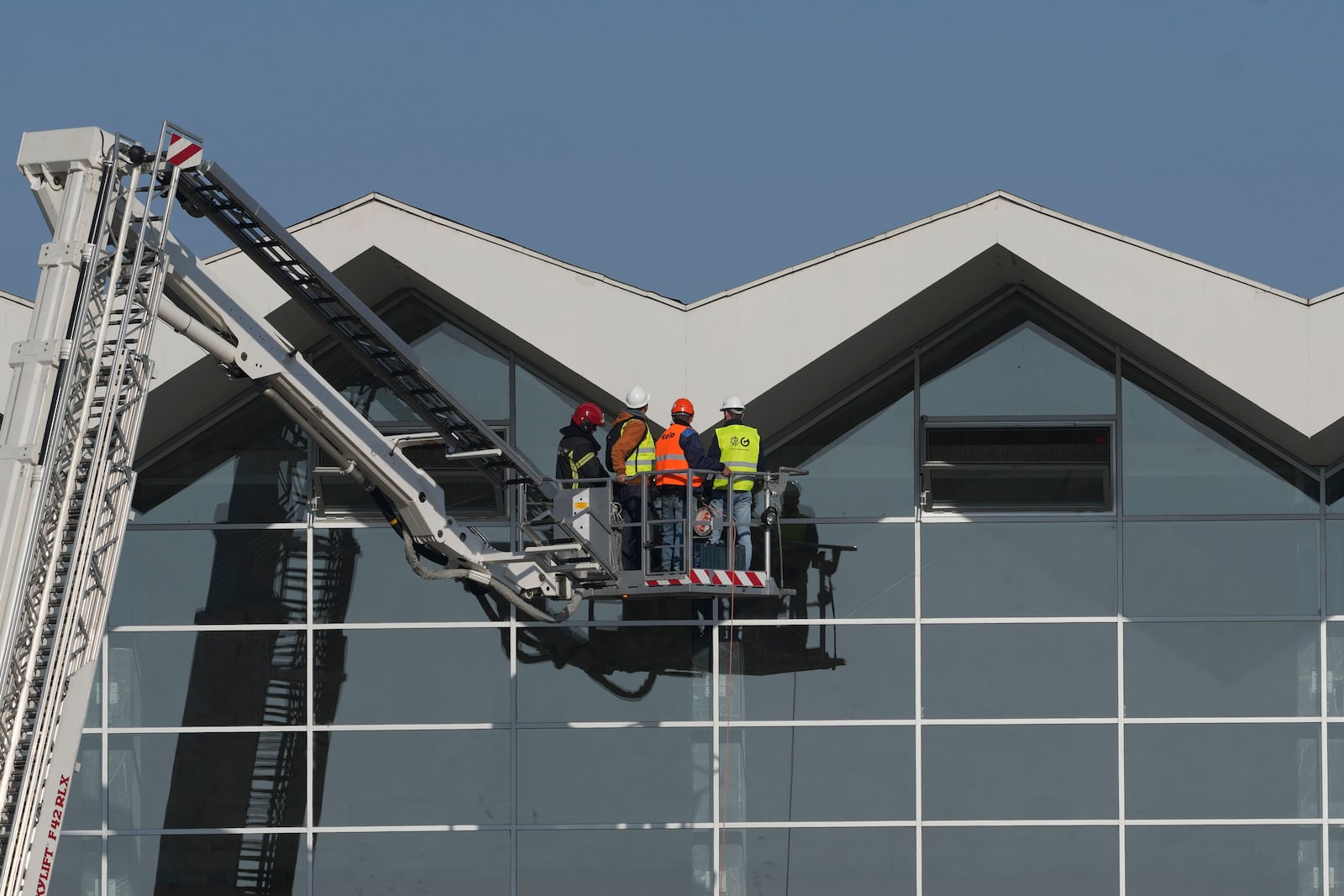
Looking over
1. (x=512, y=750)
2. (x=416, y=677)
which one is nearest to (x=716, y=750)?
(x=512, y=750)

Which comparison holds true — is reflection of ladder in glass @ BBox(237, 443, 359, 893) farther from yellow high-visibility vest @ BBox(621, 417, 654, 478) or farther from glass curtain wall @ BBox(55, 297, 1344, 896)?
yellow high-visibility vest @ BBox(621, 417, 654, 478)

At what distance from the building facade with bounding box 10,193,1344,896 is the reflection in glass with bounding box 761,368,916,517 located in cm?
4

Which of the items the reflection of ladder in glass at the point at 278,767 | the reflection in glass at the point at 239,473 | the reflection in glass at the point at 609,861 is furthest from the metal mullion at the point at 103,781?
the reflection in glass at the point at 609,861

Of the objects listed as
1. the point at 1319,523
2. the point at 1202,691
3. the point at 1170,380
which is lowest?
the point at 1202,691

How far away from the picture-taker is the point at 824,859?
69.0ft

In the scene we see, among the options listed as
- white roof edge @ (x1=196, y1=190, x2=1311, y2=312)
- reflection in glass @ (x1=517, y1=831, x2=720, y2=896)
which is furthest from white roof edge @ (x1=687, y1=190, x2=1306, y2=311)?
reflection in glass @ (x1=517, y1=831, x2=720, y2=896)

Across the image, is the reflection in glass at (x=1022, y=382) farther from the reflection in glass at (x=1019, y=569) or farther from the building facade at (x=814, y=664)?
the reflection in glass at (x=1019, y=569)

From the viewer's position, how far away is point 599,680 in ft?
69.9

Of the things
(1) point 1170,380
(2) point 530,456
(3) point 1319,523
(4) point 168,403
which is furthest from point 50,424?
(3) point 1319,523

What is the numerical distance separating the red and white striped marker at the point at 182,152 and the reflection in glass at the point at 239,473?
645 cm

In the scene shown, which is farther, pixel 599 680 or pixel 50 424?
pixel 599 680

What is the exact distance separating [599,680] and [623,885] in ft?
8.16

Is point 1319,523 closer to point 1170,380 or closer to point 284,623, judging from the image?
point 1170,380

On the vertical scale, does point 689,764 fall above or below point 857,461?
below
